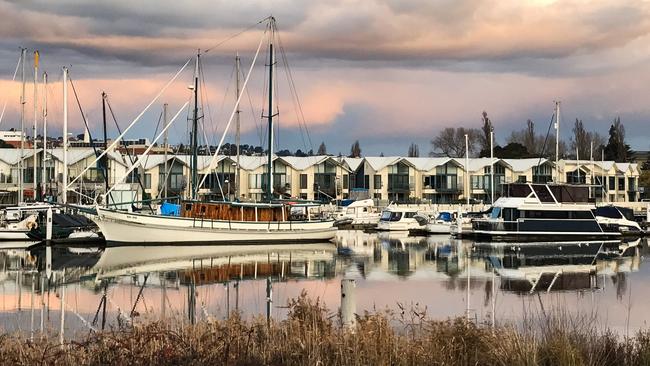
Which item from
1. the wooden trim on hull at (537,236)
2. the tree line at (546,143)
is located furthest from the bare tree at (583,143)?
the wooden trim on hull at (537,236)

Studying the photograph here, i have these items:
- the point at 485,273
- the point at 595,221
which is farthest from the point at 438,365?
the point at 595,221

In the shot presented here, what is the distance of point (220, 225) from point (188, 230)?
2158 mm

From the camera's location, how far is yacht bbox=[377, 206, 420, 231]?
7344 cm

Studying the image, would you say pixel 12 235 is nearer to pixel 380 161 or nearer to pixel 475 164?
pixel 380 161

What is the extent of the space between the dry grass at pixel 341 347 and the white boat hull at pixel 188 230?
37.6 metres

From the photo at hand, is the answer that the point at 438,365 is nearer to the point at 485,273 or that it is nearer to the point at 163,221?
the point at 485,273

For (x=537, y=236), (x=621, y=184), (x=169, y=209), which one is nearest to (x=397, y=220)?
(x=537, y=236)

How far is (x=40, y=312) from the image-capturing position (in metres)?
21.6

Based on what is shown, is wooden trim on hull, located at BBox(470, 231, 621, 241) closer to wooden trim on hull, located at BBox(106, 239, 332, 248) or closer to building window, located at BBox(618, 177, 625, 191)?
wooden trim on hull, located at BBox(106, 239, 332, 248)

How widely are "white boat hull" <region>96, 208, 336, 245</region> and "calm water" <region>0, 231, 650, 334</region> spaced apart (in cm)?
197

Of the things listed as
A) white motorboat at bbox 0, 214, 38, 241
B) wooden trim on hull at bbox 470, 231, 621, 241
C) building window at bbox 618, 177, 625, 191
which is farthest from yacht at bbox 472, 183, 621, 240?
building window at bbox 618, 177, 625, 191

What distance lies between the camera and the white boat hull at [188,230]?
50812 millimetres

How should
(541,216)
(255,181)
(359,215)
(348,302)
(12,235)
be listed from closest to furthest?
(348,302) → (12,235) → (541,216) → (359,215) → (255,181)

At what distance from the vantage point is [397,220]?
7431 centimetres
